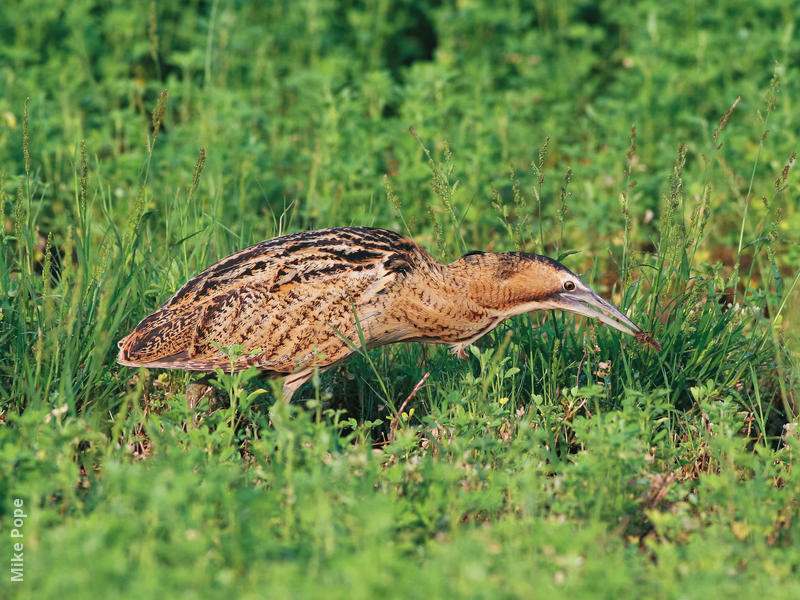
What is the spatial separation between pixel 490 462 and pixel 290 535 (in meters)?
1.17

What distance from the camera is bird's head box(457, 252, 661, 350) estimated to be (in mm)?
4961

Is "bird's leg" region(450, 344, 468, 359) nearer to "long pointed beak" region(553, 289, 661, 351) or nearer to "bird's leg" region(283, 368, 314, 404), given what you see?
"long pointed beak" region(553, 289, 661, 351)

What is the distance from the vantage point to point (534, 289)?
16.5 feet

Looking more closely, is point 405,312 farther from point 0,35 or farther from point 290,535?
point 0,35

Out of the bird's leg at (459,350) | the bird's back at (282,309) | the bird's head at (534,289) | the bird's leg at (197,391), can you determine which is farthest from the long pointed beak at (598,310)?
the bird's leg at (197,391)

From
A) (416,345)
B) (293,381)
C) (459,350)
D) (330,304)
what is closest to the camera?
(330,304)

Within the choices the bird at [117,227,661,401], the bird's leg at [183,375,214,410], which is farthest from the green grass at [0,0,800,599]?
the bird at [117,227,661,401]

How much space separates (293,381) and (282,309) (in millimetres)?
372

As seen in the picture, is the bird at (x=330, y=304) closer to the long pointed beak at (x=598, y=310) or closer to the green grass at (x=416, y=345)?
the long pointed beak at (x=598, y=310)

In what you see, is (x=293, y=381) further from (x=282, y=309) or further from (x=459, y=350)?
(x=459, y=350)

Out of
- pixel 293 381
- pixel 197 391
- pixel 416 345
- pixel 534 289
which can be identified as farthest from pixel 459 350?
pixel 197 391

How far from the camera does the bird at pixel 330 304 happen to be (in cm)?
494

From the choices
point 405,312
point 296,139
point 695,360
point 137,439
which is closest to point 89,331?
point 137,439

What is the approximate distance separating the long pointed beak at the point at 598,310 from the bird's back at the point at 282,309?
72cm
